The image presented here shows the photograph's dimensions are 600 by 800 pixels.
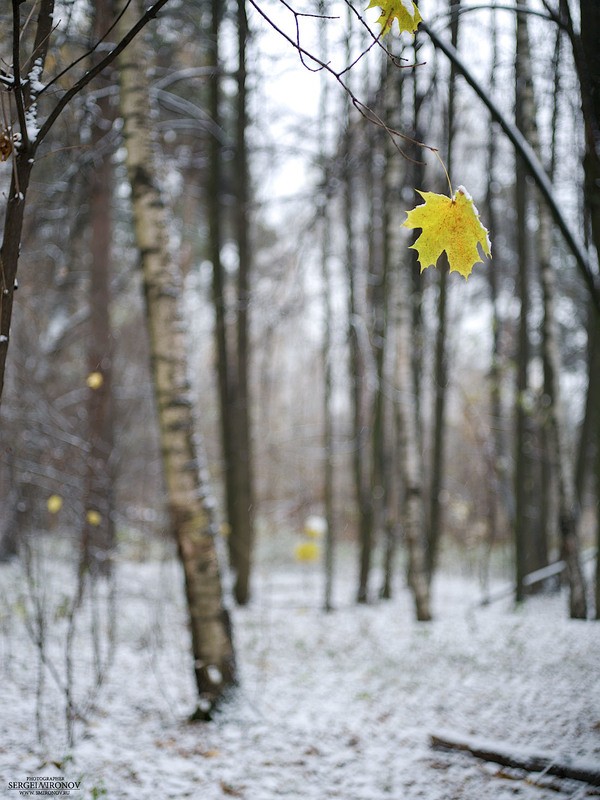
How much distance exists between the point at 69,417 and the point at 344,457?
913 centimetres

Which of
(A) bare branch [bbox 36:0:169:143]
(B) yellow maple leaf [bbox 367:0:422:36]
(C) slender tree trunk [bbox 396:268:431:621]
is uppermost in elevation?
(B) yellow maple leaf [bbox 367:0:422:36]

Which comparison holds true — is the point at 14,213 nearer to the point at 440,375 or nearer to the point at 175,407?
the point at 175,407

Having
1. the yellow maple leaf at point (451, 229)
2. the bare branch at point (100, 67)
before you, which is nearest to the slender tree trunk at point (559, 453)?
the yellow maple leaf at point (451, 229)

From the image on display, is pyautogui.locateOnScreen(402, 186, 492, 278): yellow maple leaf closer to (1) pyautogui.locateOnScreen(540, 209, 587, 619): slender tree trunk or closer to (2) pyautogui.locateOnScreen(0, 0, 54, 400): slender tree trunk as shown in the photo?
(2) pyautogui.locateOnScreen(0, 0, 54, 400): slender tree trunk

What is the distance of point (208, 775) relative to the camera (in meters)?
2.81

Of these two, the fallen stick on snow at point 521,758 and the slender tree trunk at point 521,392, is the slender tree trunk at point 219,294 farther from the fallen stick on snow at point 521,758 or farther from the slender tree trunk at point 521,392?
the fallen stick on snow at point 521,758

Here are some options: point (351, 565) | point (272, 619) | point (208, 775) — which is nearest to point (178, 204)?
point (272, 619)

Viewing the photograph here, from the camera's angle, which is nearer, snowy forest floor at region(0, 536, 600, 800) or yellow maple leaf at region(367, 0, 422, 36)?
yellow maple leaf at region(367, 0, 422, 36)

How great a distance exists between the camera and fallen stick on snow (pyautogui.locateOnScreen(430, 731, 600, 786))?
2297mm

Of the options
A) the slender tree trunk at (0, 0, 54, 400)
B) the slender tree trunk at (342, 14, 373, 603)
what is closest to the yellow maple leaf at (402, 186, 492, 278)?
the slender tree trunk at (0, 0, 54, 400)

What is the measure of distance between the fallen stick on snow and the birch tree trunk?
1.30 meters

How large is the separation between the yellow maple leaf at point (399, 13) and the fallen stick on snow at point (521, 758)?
8.72 feet

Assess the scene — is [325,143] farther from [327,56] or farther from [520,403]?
[520,403]

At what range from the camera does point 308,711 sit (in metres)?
3.79
